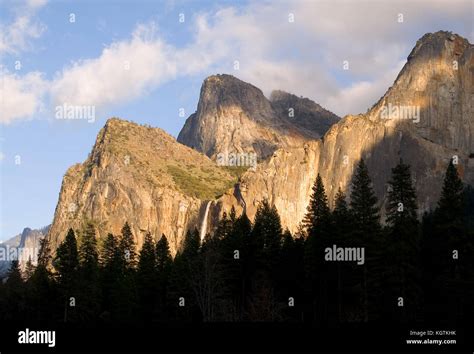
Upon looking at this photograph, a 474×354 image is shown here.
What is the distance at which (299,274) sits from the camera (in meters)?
78.9

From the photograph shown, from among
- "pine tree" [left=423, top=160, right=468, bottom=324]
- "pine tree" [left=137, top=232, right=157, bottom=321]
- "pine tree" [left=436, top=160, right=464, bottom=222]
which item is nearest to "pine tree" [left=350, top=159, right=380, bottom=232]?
"pine tree" [left=423, top=160, right=468, bottom=324]

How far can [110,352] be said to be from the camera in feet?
115

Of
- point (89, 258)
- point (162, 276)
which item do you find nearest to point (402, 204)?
point (162, 276)

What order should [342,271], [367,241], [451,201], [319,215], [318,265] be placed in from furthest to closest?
[319,215]
[318,265]
[342,271]
[367,241]
[451,201]

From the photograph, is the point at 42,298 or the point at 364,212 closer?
the point at 364,212

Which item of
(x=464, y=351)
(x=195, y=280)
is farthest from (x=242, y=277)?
(x=464, y=351)

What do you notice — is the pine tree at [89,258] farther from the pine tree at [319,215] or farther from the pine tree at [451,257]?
the pine tree at [451,257]

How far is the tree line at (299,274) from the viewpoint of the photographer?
60469 mm

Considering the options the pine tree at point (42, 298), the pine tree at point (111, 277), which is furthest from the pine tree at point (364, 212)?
the pine tree at point (42, 298)

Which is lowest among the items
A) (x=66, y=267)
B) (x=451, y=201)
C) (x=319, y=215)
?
(x=66, y=267)

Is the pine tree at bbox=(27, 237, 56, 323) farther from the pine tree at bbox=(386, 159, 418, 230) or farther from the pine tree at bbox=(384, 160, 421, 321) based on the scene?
the pine tree at bbox=(386, 159, 418, 230)

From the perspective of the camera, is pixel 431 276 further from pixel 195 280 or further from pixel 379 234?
pixel 195 280

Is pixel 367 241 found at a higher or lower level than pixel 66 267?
higher

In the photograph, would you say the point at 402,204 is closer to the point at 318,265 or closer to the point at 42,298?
the point at 318,265
